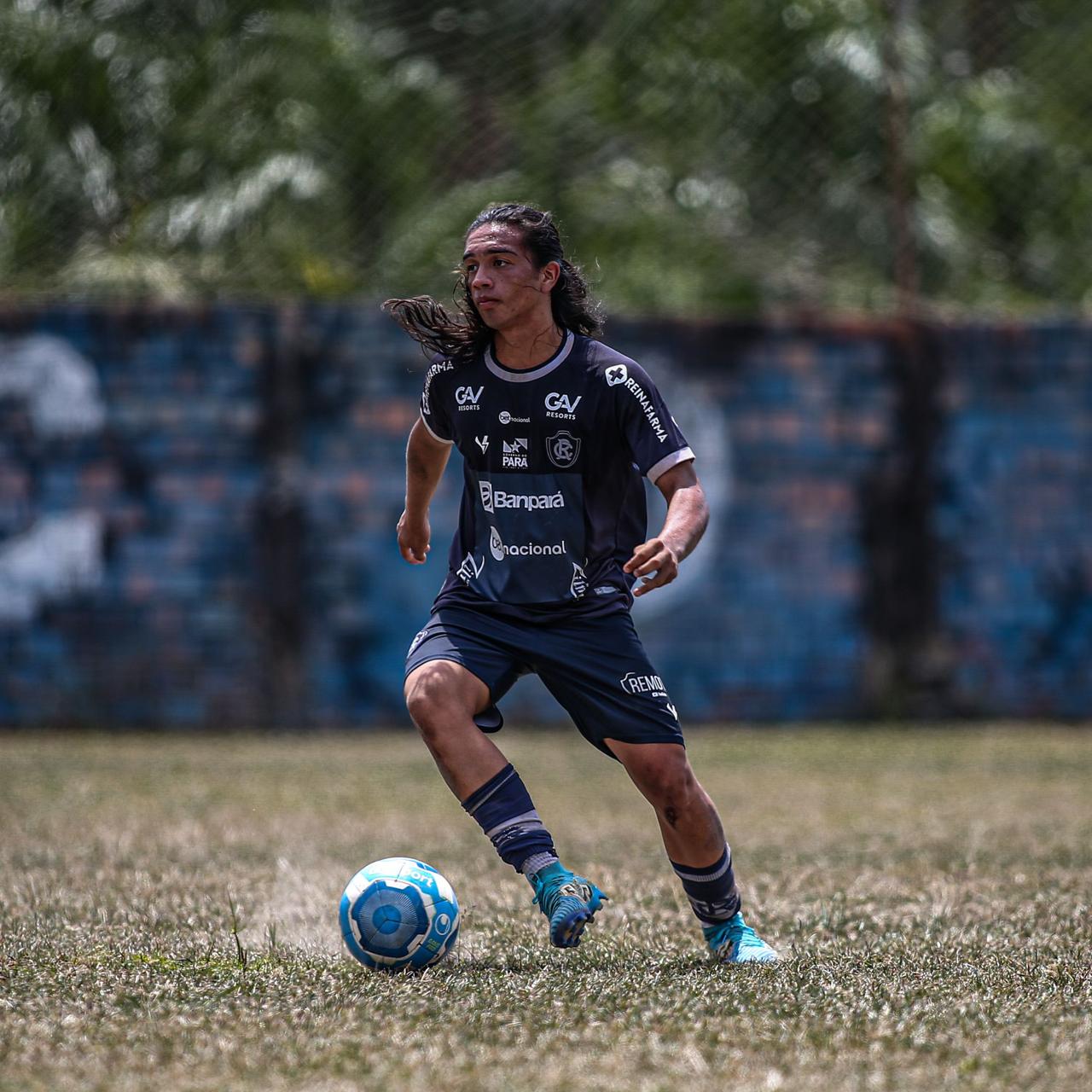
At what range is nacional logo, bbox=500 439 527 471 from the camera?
437 centimetres

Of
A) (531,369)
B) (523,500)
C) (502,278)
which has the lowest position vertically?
(523,500)

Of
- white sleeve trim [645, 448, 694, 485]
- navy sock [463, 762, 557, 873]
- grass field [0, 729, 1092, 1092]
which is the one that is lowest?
grass field [0, 729, 1092, 1092]

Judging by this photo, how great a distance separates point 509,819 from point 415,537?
1.02 m

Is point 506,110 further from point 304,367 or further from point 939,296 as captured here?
point 939,296

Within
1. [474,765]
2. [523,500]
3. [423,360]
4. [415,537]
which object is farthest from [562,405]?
[423,360]

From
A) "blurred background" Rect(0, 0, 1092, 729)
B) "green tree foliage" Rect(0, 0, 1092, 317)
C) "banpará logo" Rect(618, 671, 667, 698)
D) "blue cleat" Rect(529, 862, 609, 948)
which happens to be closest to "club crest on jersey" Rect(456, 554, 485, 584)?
"banpará logo" Rect(618, 671, 667, 698)

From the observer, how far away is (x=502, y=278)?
438 cm

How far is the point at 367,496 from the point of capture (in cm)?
1127

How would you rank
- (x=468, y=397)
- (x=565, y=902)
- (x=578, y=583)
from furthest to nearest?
(x=468, y=397), (x=578, y=583), (x=565, y=902)

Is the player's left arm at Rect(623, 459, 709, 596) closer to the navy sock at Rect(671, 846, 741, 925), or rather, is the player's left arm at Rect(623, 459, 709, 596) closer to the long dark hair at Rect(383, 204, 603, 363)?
the long dark hair at Rect(383, 204, 603, 363)

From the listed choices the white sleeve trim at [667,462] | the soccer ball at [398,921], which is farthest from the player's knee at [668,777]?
the white sleeve trim at [667,462]

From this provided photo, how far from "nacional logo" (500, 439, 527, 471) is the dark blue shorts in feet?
1.32

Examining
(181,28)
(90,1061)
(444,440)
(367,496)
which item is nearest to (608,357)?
(444,440)

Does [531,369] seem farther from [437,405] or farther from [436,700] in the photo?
[436,700]
